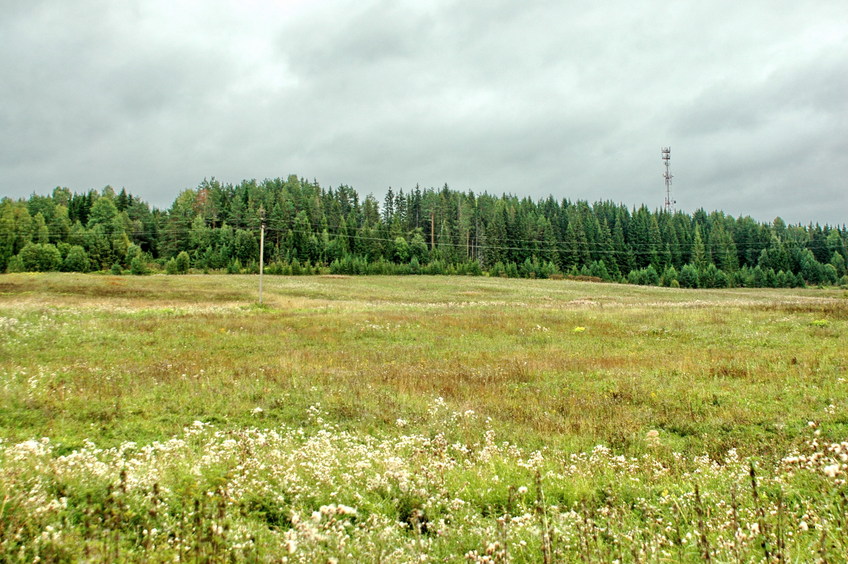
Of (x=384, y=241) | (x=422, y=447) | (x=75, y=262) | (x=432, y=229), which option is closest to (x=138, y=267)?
(x=75, y=262)

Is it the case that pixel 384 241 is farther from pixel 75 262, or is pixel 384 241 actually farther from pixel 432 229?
pixel 75 262

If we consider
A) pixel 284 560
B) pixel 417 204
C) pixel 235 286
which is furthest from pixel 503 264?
pixel 284 560

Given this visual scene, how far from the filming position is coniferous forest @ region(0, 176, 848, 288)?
107000 mm

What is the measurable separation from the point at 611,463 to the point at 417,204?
163m

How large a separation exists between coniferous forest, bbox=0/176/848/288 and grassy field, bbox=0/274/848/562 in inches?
3305

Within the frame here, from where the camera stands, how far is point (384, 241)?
129 metres

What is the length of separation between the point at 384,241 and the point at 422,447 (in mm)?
122875

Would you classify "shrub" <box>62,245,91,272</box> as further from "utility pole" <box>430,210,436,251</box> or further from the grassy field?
the grassy field

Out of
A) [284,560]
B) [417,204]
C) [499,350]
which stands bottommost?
[499,350]

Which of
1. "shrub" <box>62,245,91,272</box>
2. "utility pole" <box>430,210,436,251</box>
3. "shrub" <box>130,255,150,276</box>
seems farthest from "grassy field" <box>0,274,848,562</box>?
"utility pole" <box>430,210,436,251</box>

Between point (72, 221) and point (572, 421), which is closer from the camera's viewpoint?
point (572, 421)

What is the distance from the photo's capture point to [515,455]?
736cm

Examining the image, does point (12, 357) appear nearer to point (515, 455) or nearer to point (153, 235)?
point (515, 455)

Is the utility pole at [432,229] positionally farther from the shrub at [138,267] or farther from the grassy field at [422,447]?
the grassy field at [422,447]
